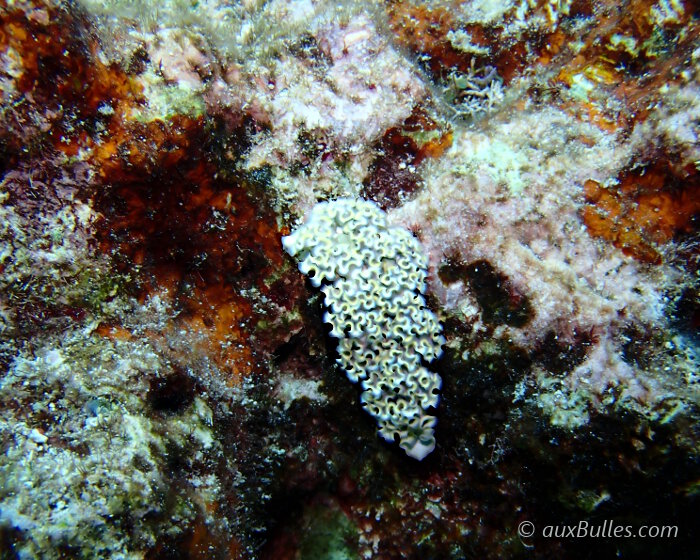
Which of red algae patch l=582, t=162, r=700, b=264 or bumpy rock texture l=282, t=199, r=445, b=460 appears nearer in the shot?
red algae patch l=582, t=162, r=700, b=264

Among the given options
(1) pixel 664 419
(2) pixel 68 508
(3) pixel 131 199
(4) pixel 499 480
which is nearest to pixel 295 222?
(3) pixel 131 199

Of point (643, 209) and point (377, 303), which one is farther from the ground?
point (377, 303)

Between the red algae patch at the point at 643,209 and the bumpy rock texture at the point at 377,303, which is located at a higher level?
the bumpy rock texture at the point at 377,303

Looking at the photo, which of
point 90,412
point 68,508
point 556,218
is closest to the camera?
point 68,508

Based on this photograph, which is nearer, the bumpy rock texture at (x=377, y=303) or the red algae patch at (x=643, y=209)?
the red algae patch at (x=643, y=209)

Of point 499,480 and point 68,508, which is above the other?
point 68,508

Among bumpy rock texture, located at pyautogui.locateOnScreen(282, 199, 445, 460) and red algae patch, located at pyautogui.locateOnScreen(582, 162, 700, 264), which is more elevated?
bumpy rock texture, located at pyautogui.locateOnScreen(282, 199, 445, 460)

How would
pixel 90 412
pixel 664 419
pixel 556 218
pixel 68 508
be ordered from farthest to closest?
pixel 556 218 → pixel 664 419 → pixel 90 412 → pixel 68 508

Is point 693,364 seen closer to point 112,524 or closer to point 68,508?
point 112,524
